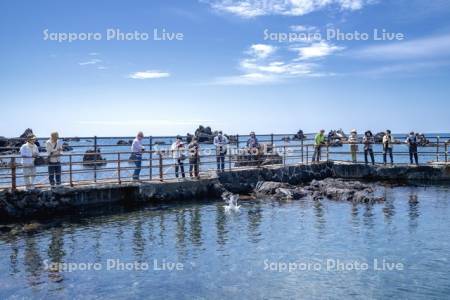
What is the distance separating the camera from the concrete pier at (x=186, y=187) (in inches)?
590

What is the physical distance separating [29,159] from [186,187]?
622cm

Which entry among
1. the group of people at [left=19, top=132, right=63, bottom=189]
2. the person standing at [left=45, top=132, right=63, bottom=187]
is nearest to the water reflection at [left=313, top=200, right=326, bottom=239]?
the group of people at [left=19, top=132, right=63, bottom=189]

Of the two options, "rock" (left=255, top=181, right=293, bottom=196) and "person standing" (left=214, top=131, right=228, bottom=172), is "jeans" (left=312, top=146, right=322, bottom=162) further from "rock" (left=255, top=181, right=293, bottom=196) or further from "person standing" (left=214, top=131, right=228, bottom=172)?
"person standing" (left=214, top=131, right=228, bottom=172)

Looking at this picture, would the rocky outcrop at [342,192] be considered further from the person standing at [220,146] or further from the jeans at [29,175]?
the jeans at [29,175]

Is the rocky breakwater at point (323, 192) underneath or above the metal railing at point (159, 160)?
underneath

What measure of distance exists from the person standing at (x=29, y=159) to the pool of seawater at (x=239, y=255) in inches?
78.5

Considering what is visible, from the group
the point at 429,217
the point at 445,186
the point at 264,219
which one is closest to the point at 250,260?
the point at 264,219

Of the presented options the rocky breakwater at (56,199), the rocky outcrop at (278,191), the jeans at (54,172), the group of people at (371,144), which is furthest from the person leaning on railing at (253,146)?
the jeans at (54,172)

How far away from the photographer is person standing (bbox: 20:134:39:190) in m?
14.8

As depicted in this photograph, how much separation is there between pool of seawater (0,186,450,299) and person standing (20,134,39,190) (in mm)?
1994

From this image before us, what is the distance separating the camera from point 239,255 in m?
10.8

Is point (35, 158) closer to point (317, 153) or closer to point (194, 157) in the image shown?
point (194, 157)

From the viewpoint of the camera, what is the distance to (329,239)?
12086mm

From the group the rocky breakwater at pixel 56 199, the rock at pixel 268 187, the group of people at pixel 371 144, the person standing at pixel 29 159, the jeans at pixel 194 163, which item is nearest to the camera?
the rocky breakwater at pixel 56 199
